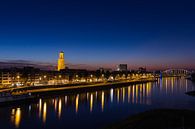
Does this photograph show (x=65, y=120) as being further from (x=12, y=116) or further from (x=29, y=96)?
(x=29, y=96)

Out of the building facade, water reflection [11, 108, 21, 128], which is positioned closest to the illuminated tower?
the building facade

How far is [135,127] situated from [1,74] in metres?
55.7

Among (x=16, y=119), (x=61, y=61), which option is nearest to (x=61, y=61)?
(x=61, y=61)

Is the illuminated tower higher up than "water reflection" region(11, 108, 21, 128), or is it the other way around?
the illuminated tower

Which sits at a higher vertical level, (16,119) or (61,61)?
(61,61)

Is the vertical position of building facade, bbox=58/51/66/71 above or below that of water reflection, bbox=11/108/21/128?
above

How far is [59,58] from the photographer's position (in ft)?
322

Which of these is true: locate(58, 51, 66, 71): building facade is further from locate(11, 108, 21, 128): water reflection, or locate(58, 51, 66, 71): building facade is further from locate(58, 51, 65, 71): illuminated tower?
locate(11, 108, 21, 128): water reflection

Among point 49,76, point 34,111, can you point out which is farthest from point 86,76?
point 34,111

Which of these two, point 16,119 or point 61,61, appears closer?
point 16,119

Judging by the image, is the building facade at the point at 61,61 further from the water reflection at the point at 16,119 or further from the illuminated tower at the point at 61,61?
→ the water reflection at the point at 16,119

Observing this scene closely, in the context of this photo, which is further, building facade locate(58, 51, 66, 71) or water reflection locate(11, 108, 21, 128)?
building facade locate(58, 51, 66, 71)

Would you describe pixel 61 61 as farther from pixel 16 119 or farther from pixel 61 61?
pixel 16 119

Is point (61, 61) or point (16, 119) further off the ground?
point (61, 61)
